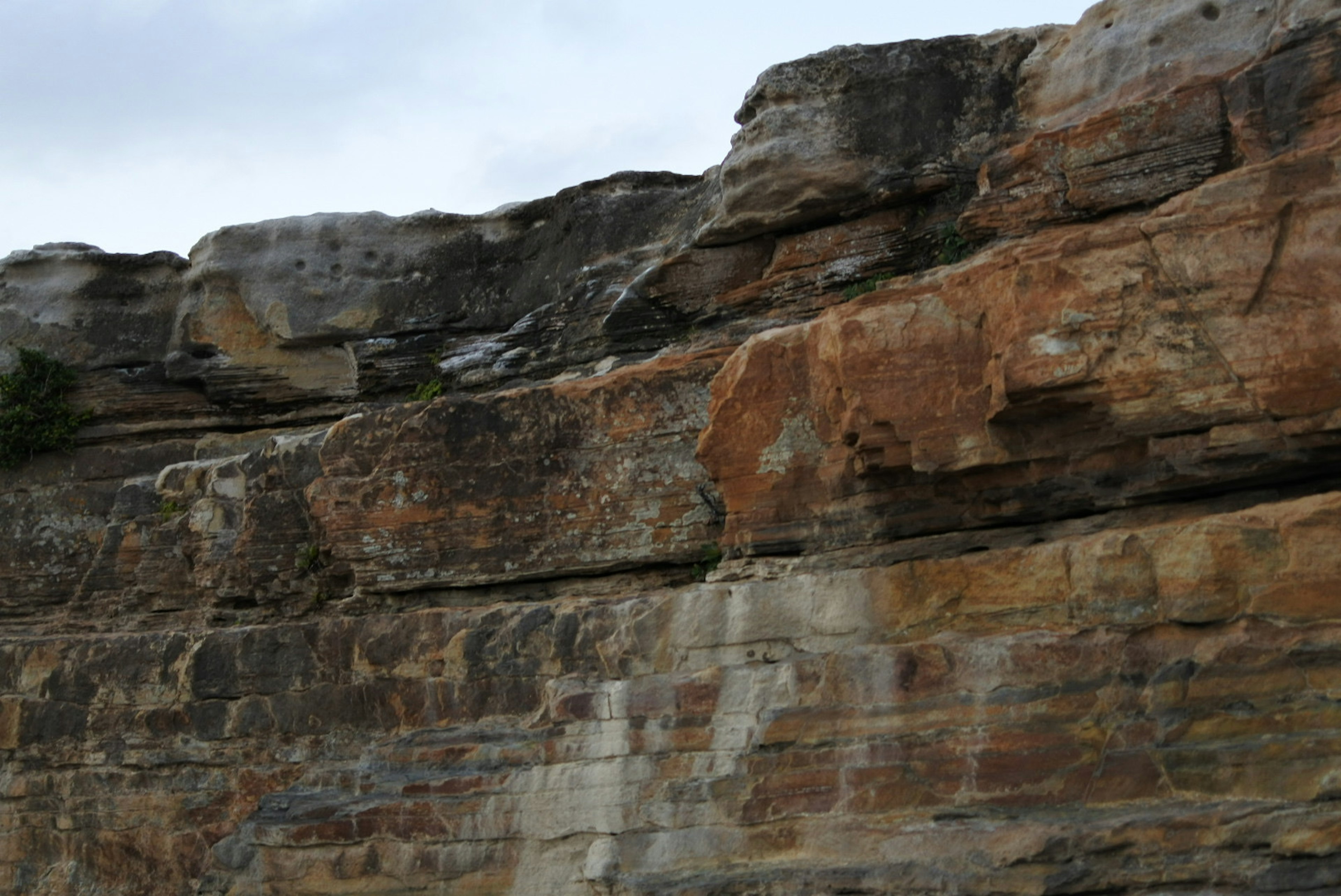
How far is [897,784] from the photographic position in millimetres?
7758

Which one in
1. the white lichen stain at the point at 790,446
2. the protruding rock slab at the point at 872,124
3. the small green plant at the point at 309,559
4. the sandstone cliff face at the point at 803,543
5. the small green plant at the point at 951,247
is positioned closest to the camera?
the sandstone cliff face at the point at 803,543

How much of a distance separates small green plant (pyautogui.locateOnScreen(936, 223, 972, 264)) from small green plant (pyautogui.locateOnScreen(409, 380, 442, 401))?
15.6 ft

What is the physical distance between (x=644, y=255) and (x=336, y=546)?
3.66 m

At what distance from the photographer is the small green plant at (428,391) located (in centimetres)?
1299

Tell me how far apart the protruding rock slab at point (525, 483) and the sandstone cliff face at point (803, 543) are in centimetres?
3

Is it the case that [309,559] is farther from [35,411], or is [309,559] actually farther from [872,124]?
[872,124]

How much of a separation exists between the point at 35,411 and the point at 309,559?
450cm

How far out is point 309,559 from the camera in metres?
11.3

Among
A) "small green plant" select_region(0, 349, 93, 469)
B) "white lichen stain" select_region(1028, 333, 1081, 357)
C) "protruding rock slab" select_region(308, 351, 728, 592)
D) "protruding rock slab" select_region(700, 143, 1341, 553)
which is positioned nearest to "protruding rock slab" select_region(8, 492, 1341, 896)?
"protruding rock slab" select_region(700, 143, 1341, 553)

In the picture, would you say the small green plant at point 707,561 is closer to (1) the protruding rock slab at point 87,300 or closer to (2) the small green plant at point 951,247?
(2) the small green plant at point 951,247

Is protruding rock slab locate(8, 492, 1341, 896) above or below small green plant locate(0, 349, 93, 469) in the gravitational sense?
below

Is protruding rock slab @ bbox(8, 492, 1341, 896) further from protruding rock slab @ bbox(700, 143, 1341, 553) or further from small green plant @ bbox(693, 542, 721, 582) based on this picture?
small green plant @ bbox(693, 542, 721, 582)

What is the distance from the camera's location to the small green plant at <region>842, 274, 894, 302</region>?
10836 millimetres

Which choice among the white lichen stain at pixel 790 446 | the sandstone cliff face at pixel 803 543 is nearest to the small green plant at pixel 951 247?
the sandstone cliff face at pixel 803 543
